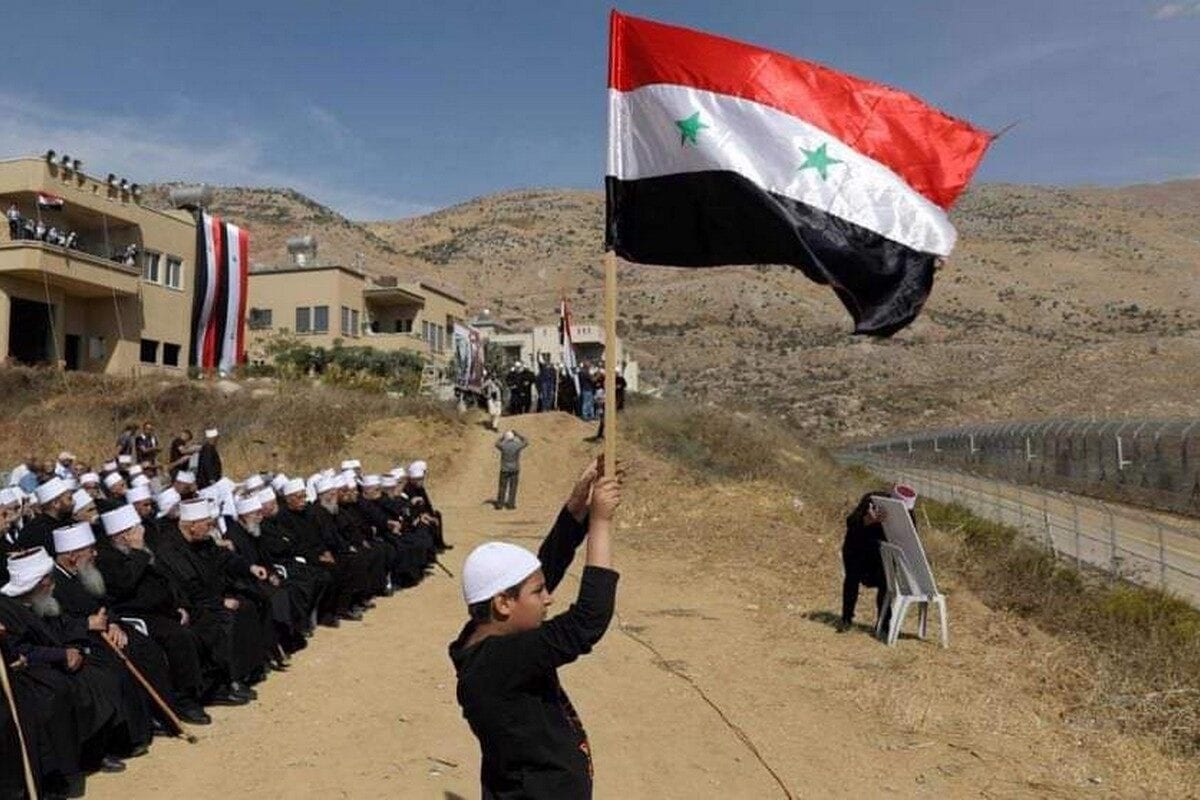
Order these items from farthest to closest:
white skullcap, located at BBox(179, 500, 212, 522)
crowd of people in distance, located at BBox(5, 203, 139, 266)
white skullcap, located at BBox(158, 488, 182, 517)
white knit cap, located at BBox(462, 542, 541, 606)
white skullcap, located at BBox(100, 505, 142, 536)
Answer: crowd of people in distance, located at BBox(5, 203, 139, 266), white skullcap, located at BBox(158, 488, 182, 517), white skullcap, located at BBox(179, 500, 212, 522), white skullcap, located at BBox(100, 505, 142, 536), white knit cap, located at BBox(462, 542, 541, 606)

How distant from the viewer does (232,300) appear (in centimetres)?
3812

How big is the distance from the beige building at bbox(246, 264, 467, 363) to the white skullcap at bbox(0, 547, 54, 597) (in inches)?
1366

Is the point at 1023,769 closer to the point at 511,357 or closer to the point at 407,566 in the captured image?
the point at 407,566

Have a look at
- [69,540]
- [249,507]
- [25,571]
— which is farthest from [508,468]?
[25,571]

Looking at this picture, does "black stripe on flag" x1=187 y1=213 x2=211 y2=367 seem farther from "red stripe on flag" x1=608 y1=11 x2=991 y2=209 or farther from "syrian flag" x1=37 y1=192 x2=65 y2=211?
"red stripe on flag" x1=608 y1=11 x2=991 y2=209

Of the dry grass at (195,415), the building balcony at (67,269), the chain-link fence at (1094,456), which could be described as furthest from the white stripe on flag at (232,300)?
the chain-link fence at (1094,456)

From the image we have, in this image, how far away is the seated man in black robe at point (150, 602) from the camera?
286 inches

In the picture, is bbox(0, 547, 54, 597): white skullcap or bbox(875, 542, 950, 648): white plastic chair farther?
bbox(875, 542, 950, 648): white plastic chair

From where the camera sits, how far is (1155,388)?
56.3 meters

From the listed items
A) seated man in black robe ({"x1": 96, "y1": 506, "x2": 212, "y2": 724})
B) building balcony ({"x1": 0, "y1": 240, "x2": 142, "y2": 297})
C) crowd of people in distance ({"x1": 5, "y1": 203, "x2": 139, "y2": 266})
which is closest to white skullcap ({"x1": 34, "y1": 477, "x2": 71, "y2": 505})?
seated man in black robe ({"x1": 96, "y1": 506, "x2": 212, "y2": 724})

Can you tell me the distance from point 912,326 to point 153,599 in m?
60.5

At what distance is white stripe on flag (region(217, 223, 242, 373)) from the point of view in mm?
37781

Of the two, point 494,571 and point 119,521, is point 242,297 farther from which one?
point 494,571

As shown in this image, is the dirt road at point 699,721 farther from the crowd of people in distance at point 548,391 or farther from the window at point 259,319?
the window at point 259,319
